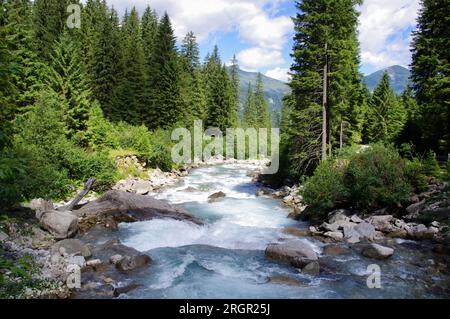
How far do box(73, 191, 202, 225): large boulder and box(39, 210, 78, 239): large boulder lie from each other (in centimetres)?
220

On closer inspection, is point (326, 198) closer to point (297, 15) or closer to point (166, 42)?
point (297, 15)

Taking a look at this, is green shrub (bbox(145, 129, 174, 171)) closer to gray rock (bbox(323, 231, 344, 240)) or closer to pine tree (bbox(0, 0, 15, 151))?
pine tree (bbox(0, 0, 15, 151))

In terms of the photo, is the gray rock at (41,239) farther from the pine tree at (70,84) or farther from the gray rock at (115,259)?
the pine tree at (70,84)

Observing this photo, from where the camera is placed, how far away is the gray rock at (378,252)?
1324 centimetres

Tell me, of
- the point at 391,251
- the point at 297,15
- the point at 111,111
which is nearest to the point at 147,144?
the point at 111,111

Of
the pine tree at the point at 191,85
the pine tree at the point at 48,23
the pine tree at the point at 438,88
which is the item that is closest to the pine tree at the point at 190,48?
the pine tree at the point at 191,85

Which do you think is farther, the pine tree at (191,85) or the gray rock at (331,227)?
the pine tree at (191,85)

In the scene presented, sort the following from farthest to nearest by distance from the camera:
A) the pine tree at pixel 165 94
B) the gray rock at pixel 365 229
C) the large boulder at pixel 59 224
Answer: the pine tree at pixel 165 94
the gray rock at pixel 365 229
the large boulder at pixel 59 224

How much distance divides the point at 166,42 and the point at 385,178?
3944 centimetres

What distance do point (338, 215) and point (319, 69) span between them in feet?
34.3

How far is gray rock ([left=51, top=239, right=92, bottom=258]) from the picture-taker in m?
12.6

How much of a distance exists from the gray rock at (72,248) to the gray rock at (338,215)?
37.5 ft

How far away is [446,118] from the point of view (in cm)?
2259

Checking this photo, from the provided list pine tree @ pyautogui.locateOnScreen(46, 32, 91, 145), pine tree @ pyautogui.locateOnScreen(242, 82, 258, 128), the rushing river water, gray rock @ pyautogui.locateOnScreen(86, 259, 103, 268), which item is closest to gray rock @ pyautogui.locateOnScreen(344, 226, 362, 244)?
the rushing river water
